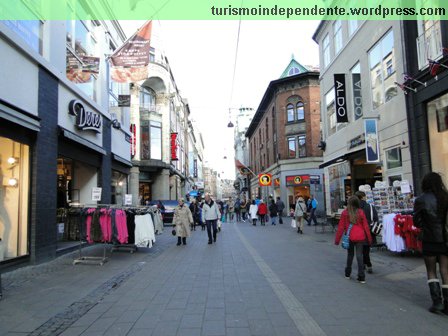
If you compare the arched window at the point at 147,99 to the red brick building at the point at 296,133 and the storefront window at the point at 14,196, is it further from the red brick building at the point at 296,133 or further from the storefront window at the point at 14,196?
the storefront window at the point at 14,196

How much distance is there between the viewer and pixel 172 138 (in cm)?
3794

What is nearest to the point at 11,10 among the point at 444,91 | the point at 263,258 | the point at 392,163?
the point at 263,258

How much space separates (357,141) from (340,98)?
2.39 metres

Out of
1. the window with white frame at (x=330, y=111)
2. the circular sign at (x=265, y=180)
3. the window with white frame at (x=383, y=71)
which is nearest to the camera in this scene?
the window with white frame at (x=383, y=71)

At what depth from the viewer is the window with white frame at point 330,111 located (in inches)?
841

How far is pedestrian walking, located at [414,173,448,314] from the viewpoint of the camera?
5191mm

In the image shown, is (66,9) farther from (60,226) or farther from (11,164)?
(60,226)

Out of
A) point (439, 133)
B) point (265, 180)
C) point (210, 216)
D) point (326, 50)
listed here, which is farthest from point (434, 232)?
point (265, 180)

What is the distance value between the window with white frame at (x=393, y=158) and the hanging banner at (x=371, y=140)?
0.43m

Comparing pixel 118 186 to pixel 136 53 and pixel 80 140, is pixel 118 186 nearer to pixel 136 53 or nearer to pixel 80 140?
pixel 80 140

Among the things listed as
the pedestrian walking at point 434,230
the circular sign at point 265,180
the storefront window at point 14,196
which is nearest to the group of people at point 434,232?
the pedestrian walking at point 434,230

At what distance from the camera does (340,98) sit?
18.5 m

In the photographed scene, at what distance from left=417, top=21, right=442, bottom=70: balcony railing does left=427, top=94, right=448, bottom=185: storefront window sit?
51.4 inches

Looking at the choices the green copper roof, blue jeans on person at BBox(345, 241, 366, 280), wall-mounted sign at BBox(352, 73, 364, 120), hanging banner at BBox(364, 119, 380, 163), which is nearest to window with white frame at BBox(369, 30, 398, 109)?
hanging banner at BBox(364, 119, 380, 163)
